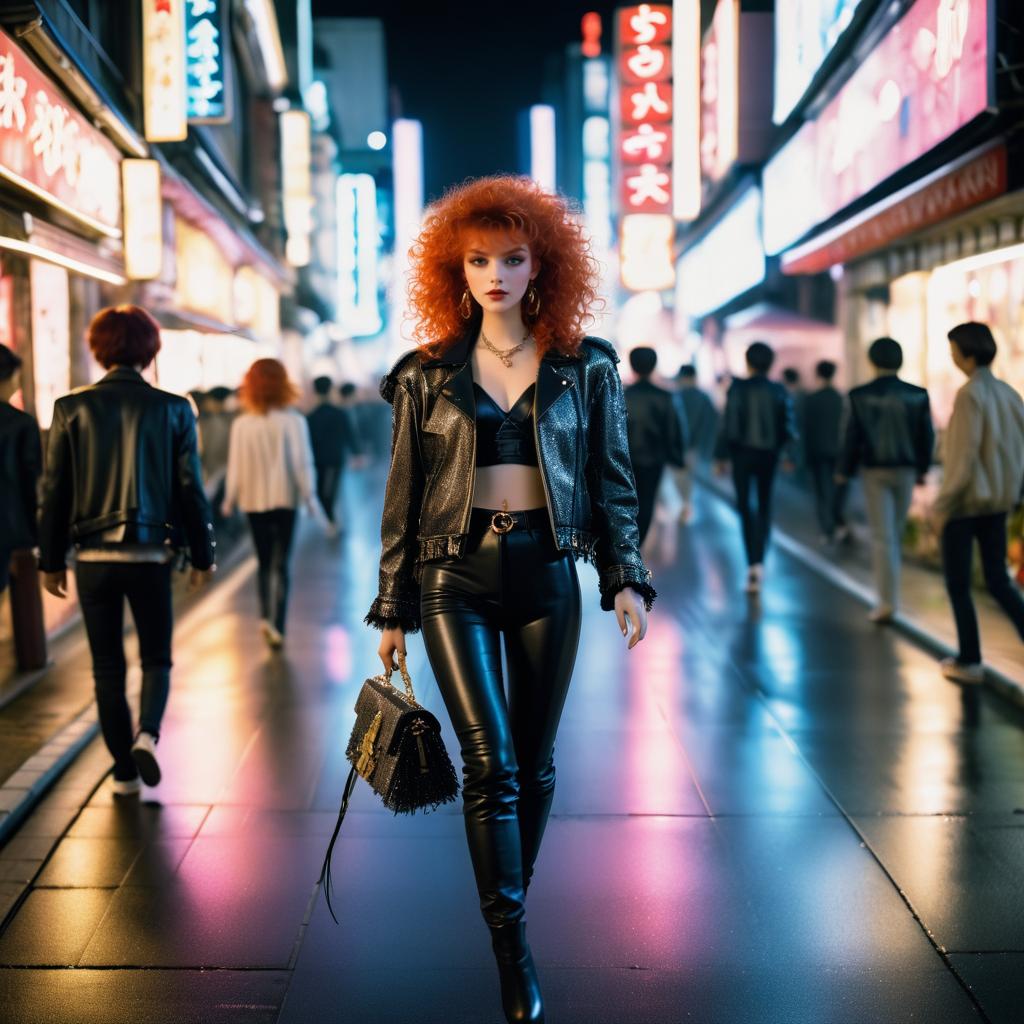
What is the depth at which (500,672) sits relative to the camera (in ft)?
12.0

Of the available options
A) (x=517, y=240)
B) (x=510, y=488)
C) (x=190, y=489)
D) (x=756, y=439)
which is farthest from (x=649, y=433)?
(x=510, y=488)

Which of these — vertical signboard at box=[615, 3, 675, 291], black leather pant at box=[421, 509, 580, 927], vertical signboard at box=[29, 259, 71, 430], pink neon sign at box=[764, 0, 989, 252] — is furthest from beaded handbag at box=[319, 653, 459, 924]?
vertical signboard at box=[615, 3, 675, 291]

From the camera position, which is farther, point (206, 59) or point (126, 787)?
point (206, 59)

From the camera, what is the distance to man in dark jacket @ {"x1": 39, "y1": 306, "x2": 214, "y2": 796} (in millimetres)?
5406

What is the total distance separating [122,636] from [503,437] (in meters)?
2.58

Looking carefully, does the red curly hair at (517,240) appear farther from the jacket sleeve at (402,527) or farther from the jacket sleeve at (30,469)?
the jacket sleeve at (30,469)

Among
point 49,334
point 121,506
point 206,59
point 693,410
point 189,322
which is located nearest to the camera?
point 121,506

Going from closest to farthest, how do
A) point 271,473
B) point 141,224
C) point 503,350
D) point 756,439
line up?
point 503,350, point 271,473, point 756,439, point 141,224

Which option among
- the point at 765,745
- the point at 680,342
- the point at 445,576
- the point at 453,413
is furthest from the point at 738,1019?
the point at 680,342

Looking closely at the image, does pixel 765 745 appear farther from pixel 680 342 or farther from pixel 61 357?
pixel 680 342

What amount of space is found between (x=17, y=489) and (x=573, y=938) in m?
3.51

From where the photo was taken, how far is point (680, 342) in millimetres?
37281

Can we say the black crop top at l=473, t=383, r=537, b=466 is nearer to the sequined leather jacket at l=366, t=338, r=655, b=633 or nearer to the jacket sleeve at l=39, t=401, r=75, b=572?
the sequined leather jacket at l=366, t=338, r=655, b=633

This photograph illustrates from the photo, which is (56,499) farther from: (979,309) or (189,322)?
(189,322)
